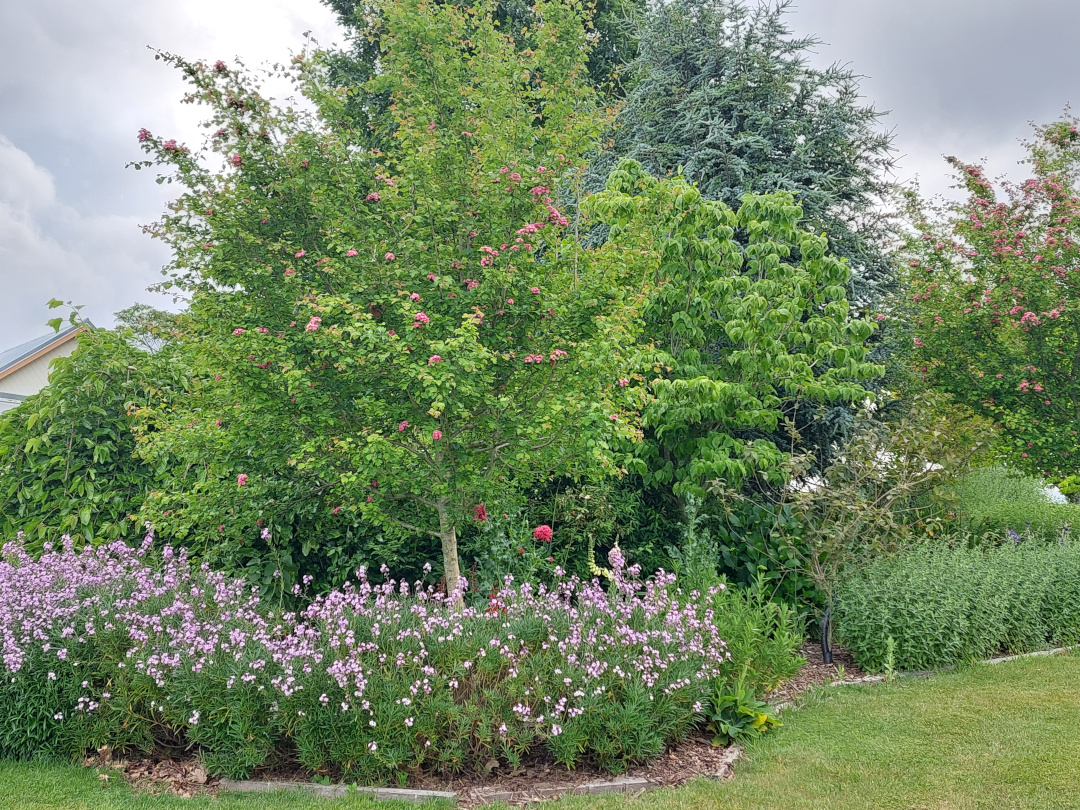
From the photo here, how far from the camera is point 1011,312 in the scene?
9.93 meters

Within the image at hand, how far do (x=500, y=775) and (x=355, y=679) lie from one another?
96 cm

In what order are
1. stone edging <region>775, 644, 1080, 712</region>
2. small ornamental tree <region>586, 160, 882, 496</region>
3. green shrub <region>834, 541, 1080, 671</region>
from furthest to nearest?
small ornamental tree <region>586, 160, 882, 496</region> → green shrub <region>834, 541, 1080, 671</region> → stone edging <region>775, 644, 1080, 712</region>

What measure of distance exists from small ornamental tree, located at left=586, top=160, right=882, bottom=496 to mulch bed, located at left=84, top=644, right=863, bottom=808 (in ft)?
9.19

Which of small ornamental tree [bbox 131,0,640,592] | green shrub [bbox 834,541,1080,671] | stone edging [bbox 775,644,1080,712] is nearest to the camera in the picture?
small ornamental tree [bbox 131,0,640,592]

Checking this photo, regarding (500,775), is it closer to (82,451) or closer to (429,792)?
(429,792)

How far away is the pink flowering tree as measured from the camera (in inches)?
388

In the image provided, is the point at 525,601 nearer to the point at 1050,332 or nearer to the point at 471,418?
the point at 471,418

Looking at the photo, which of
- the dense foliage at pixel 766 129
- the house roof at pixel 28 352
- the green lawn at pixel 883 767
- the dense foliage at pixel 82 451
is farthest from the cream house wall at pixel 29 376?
the green lawn at pixel 883 767

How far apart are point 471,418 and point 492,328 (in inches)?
28.5

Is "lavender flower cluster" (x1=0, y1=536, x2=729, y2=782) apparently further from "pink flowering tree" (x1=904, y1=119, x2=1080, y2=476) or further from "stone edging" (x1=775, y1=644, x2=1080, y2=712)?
"pink flowering tree" (x1=904, y1=119, x2=1080, y2=476)

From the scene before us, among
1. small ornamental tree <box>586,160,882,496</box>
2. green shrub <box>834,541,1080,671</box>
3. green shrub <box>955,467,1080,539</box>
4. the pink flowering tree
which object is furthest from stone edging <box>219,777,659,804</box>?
the pink flowering tree

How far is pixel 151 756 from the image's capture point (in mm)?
4379

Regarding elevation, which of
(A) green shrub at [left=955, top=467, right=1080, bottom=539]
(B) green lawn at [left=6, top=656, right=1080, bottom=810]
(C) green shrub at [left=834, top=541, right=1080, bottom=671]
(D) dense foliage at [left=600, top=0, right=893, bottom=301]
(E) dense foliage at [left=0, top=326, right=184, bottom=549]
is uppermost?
(D) dense foliage at [left=600, top=0, right=893, bottom=301]

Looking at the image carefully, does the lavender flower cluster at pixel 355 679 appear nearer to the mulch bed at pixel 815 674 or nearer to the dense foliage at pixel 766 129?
the mulch bed at pixel 815 674
